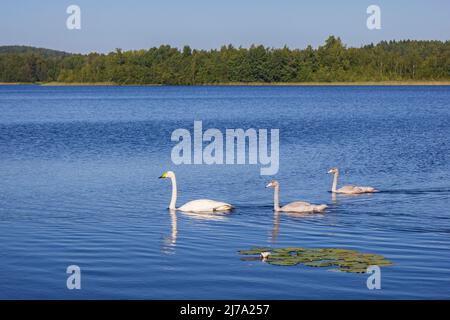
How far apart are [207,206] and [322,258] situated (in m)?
6.43

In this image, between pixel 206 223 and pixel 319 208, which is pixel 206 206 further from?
pixel 319 208

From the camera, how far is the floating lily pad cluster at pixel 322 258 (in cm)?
1547

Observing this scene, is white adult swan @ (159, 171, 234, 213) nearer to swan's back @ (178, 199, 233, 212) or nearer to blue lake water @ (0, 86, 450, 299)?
swan's back @ (178, 199, 233, 212)

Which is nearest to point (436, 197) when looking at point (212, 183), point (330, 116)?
point (212, 183)

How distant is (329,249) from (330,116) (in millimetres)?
59483

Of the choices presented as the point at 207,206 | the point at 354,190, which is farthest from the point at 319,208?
the point at 354,190

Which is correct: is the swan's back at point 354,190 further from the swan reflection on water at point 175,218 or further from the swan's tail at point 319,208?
the swan reflection on water at point 175,218

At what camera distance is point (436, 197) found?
974 inches

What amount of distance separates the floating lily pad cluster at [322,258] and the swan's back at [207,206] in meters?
5.03

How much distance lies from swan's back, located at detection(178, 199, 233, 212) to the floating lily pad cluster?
5.03 m

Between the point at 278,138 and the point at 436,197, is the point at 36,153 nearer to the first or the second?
the point at 278,138

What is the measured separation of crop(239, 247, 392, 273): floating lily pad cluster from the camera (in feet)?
50.8

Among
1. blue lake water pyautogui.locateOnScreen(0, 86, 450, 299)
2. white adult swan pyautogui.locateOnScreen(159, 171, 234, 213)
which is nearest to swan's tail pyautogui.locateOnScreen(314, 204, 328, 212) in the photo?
blue lake water pyautogui.locateOnScreen(0, 86, 450, 299)

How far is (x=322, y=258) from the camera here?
16.0 m
